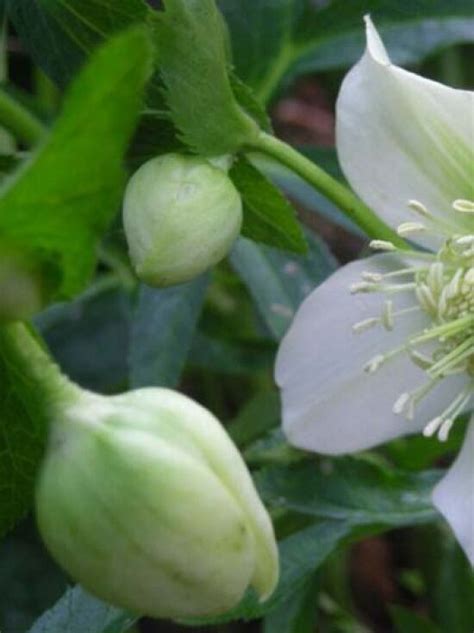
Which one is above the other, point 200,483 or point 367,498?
point 200,483

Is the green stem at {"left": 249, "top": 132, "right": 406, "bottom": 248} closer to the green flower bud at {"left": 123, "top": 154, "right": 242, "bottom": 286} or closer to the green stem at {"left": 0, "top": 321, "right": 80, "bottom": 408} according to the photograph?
the green flower bud at {"left": 123, "top": 154, "right": 242, "bottom": 286}

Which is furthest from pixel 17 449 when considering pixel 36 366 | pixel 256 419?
pixel 256 419

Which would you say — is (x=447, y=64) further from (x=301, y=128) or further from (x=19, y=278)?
(x=19, y=278)

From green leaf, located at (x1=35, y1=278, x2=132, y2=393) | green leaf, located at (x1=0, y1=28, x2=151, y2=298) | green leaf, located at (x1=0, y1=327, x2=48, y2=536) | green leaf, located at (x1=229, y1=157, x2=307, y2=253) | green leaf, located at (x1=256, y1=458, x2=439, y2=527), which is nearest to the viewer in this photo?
green leaf, located at (x1=0, y1=28, x2=151, y2=298)

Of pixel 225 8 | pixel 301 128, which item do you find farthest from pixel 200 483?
pixel 301 128

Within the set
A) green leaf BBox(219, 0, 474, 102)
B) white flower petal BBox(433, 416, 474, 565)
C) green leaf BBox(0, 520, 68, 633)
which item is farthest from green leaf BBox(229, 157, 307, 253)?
green leaf BBox(0, 520, 68, 633)

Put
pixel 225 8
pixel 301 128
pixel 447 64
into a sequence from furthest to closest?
pixel 301 128 → pixel 447 64 → pixel 225 8

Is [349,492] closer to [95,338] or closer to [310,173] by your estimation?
[310,173]
